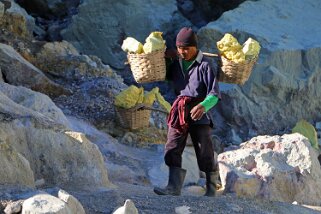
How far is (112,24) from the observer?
14.2 metres

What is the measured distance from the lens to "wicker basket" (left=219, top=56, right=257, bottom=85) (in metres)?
5.61

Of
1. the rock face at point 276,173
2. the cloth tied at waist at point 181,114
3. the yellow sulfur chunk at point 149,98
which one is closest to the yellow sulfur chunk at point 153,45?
the cloth tied at waist at point 181,114

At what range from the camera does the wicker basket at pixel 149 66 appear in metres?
5.46

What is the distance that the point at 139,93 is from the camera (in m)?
9.64

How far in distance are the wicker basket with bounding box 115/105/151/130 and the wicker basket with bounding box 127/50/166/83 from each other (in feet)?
12.7

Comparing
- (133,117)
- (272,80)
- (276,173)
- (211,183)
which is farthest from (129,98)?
(211,183)

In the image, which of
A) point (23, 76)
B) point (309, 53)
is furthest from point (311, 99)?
point (23, 76)

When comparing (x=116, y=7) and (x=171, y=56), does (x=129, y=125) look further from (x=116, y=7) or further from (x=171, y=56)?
(x=116, y=7)

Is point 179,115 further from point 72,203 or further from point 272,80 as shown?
point 272,80

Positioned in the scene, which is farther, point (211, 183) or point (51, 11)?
point (51, 11)

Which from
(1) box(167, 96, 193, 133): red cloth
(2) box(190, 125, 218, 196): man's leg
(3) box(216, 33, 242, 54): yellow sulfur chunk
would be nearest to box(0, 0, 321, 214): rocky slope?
(2) box(190, 125, 218, 196): man's leg

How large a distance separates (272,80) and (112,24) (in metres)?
3.57

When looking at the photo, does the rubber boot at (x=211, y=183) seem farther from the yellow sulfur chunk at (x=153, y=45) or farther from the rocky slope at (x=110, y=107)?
the yellow sulfur chunk at (x=153, y=45)

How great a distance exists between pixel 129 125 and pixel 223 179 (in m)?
3.20
